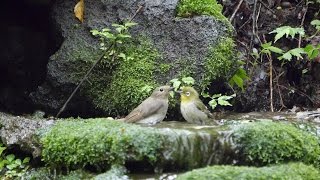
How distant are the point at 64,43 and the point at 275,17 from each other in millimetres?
3706

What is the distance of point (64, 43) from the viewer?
277 inches

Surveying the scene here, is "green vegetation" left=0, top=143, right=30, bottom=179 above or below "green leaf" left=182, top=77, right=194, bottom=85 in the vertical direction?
below

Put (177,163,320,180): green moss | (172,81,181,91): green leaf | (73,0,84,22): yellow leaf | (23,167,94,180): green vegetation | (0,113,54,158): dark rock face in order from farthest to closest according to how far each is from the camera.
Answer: (73,0,84,22): yellow leaf
(172,81,181,91): green leaf
(0,113,54,158): dark rock face
(23,167,94,180): green vegetation
(177,163,320,180): green moss

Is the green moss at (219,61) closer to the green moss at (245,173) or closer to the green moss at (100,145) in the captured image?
the green moss at (100,145)

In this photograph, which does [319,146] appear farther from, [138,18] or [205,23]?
[138,18]

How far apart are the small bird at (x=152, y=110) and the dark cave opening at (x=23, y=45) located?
240cm

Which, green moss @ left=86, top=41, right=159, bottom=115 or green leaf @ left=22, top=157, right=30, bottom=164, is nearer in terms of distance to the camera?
green leaf @ left=22, top=157, right=30, bottom=164

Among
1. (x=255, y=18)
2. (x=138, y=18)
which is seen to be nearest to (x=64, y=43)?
(x=138, y=18)

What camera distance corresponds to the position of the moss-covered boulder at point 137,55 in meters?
6.72

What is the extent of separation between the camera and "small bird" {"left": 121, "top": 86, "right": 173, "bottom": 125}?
588 cm

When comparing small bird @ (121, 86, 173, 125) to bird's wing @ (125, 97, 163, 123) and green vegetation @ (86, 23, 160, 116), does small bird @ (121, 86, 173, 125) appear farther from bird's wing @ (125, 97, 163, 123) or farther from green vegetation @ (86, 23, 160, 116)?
green vegetation @ (86, 23, 160, 116)

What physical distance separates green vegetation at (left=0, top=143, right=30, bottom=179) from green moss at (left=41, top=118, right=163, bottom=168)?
1.62 ft

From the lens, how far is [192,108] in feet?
19.8

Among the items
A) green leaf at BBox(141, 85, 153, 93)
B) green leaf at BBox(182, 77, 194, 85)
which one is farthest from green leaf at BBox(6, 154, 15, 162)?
green leaf at BBox(182, 77, 194, 85)
